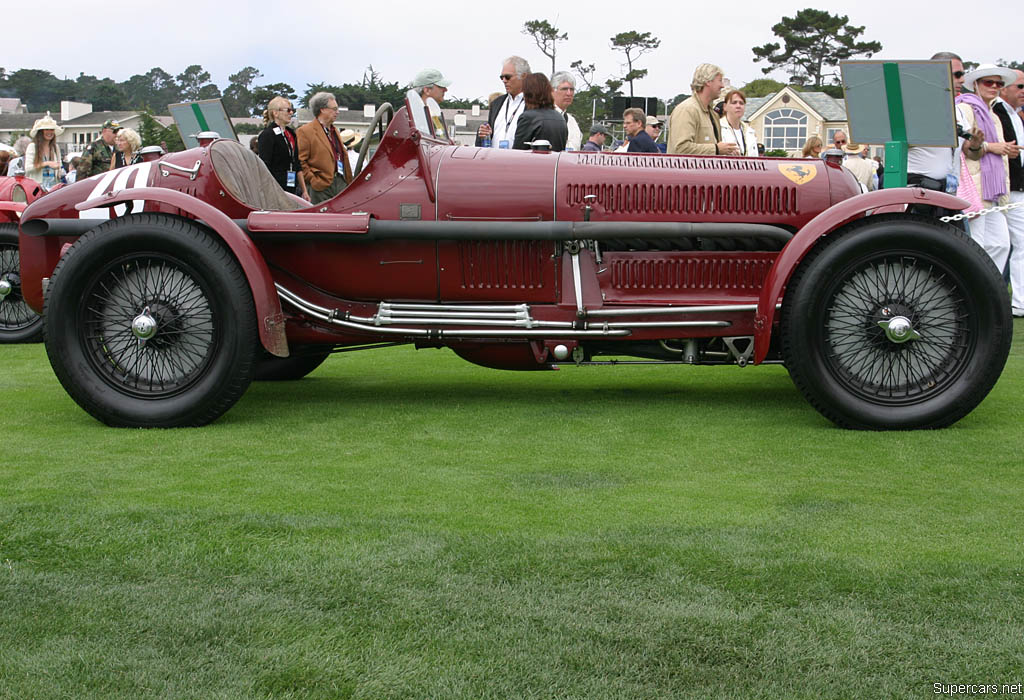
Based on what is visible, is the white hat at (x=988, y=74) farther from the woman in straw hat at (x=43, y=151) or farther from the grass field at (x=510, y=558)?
the woman in straw hat at (x=43, y=151)

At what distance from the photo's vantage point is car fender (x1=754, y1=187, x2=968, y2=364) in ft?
16.6

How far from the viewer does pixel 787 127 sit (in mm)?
67438

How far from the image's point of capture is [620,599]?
2.96m

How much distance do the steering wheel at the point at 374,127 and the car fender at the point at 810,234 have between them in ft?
6.92

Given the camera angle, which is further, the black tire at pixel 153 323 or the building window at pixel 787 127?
the building window at pixel 787 127

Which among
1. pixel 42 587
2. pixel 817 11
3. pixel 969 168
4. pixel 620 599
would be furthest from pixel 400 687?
pixel 817 11

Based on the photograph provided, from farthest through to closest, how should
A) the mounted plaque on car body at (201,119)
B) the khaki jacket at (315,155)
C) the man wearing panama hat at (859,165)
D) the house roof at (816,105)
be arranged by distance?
1. the house roof at (816,105)
2. the man wearing panama hat at (859,165)
3. the khaki jacket at (315,155)
4. the mounted plaque on car body at (201,119)

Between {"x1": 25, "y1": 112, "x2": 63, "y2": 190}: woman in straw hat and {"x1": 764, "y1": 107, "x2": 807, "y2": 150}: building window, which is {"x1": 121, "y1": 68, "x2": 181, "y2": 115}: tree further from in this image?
{"x1": 25, "y1": 112, "x2": 63, "y2": 190}: woman in straw hat

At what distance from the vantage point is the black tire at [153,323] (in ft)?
17.0

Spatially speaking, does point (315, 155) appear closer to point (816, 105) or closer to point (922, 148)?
point (922, 148)

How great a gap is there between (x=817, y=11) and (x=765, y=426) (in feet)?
267

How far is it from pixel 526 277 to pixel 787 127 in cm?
6551

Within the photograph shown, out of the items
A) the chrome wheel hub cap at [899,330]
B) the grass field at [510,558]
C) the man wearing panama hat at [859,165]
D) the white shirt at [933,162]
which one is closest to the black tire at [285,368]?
the grass field at [510,558]

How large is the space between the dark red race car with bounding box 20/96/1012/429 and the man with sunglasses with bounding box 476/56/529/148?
9.30 ft
